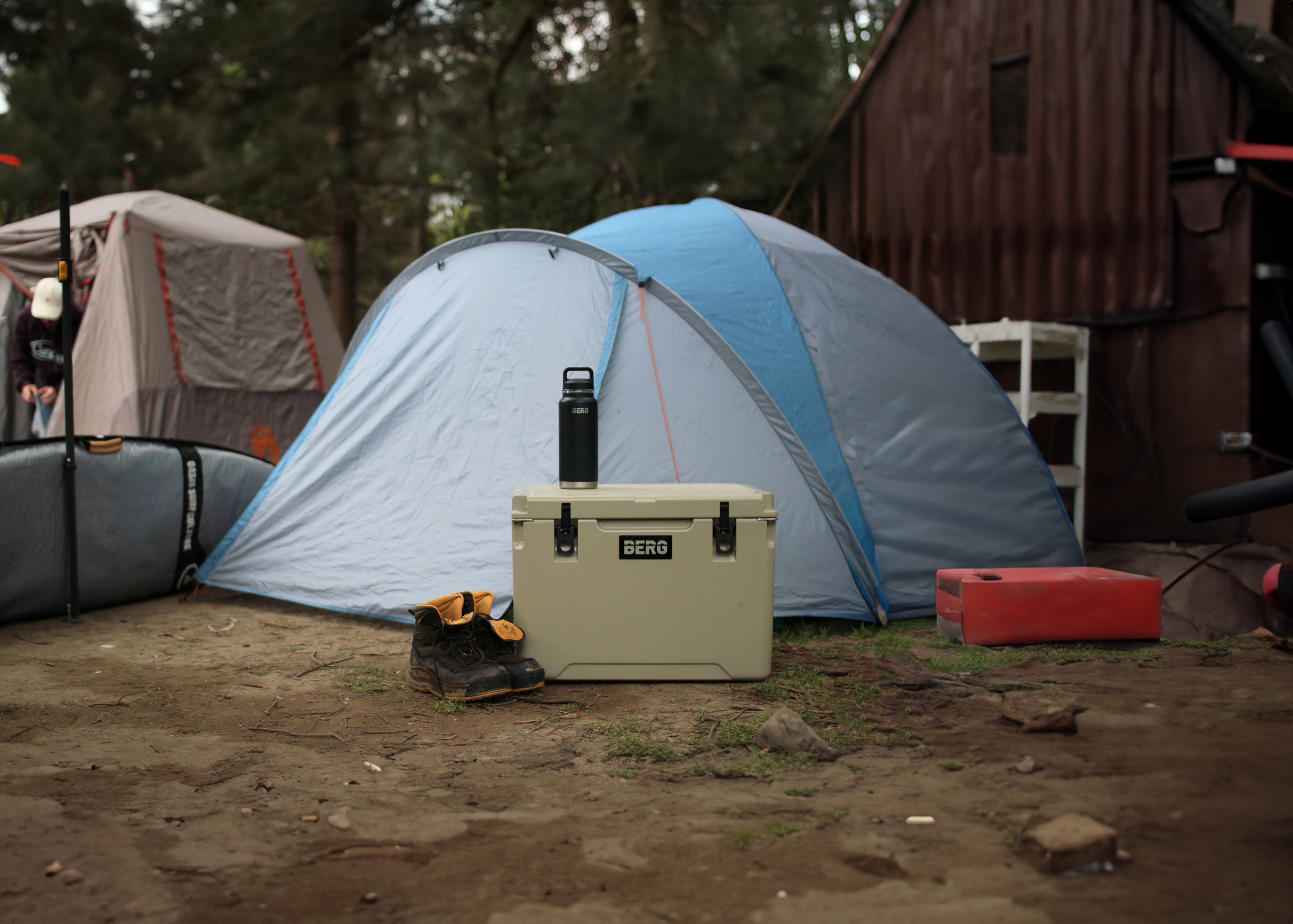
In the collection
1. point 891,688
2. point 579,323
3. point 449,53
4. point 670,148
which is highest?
point 449,53

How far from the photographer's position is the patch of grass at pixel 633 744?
2.66 metres

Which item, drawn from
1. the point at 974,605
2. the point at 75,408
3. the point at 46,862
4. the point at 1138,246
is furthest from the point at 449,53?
the point at 46,862

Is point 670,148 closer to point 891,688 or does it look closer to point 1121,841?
point 891,688

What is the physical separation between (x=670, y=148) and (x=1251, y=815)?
324 inches

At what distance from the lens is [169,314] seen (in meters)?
6.55

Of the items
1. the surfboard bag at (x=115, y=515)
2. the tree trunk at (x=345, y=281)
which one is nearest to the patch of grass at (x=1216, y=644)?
the surfboard bag at (x=115, y=515)

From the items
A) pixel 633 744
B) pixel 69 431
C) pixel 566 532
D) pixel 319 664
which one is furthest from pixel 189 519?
pixel 633 744

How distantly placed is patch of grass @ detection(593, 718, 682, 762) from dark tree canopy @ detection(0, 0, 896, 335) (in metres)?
7.25

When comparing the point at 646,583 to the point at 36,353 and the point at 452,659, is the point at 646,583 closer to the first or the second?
the point at 452,659

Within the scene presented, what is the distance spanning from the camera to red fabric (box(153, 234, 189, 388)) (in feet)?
21.5

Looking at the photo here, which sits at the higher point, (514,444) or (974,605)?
(514,444)

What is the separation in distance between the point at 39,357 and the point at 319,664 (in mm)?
3324

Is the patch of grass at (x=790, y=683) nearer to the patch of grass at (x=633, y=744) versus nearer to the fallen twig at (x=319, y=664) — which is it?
the patch of grass at (x=633, y=744)

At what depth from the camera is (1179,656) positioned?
12.1 ft
